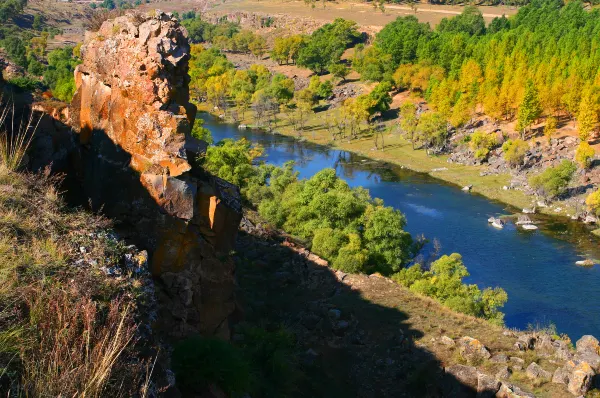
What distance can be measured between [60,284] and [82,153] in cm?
778

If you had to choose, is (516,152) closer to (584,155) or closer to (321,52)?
(584,155)

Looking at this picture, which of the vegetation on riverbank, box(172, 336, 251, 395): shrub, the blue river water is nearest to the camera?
box(172, 336, 251, 395): shrub

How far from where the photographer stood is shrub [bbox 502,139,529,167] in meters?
67.7

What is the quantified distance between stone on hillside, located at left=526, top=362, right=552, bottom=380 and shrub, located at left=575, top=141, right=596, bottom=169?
159 ft

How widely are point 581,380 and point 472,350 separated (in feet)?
13.3

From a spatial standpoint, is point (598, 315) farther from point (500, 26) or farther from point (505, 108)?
point (500, 26)

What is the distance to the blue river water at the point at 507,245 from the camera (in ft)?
127

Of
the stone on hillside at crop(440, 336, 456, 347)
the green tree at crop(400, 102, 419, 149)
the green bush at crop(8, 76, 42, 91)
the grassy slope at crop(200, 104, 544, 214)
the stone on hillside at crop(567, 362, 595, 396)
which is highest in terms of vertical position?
the green bush at crop(8, 76, 42, 91)

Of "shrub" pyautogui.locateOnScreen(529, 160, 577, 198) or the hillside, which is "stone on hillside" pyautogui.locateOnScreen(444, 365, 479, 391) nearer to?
the hillside

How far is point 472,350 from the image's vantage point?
861 inches

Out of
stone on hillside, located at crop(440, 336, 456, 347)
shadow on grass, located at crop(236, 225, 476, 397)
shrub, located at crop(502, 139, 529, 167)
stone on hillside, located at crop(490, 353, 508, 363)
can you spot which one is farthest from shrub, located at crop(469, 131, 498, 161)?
stone on hillside, located at crop(490, 353, 508, 363)

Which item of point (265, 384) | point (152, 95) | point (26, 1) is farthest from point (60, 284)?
point (26, 1)

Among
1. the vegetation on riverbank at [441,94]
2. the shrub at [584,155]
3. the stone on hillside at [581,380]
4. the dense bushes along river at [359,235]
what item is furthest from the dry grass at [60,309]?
the shrub at [584,155]

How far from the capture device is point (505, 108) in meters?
78.2
